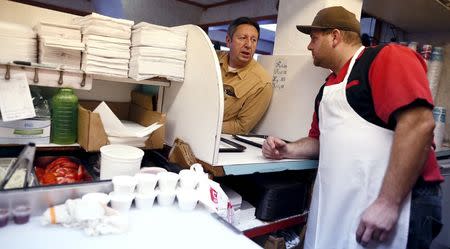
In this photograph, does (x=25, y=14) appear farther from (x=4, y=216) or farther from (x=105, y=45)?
(x=4, y=216)

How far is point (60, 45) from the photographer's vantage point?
1264 millimetres

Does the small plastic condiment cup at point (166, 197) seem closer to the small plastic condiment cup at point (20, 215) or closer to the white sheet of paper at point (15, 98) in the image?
the small plastic condiment cup at point (20, 215)

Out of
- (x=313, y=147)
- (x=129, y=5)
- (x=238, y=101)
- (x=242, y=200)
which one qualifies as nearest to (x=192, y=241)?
(x=242, y=200)

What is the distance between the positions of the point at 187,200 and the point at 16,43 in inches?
38.8

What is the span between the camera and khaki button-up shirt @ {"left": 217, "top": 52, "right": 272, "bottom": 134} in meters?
2.02

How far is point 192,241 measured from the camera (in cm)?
83

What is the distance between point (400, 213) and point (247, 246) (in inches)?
27.7

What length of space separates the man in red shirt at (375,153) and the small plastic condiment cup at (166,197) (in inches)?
22.0

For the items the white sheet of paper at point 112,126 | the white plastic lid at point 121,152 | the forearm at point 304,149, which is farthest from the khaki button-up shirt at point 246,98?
the white plastic lid at point 121,152

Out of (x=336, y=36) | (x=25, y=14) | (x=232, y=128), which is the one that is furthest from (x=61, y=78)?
(x=336, y=36)

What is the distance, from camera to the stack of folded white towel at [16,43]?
3.98ft

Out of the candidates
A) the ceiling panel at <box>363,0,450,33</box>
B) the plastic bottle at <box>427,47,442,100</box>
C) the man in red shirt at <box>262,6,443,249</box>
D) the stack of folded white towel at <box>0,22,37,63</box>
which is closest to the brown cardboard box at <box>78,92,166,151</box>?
the stack of folded white towel at <box>0,22,37,63</box>

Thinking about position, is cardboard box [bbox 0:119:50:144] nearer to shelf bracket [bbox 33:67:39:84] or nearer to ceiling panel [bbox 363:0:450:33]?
shelf bracket [bbox 33:67:39:84]

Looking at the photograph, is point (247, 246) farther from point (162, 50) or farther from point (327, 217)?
point (162, 50)
